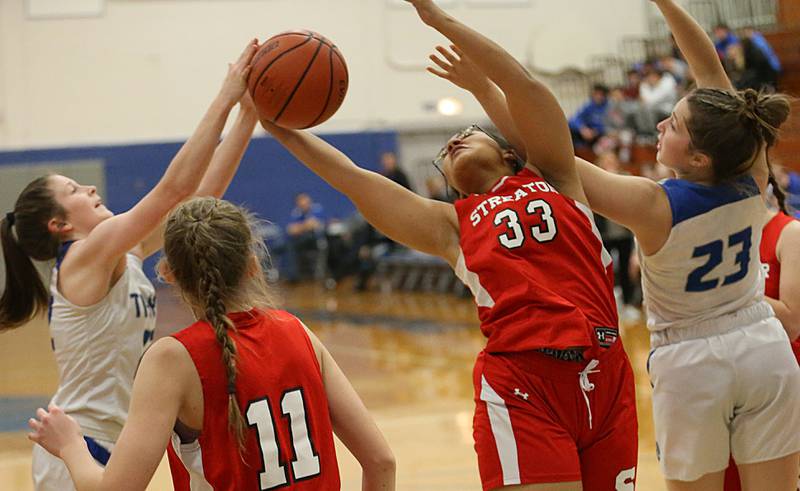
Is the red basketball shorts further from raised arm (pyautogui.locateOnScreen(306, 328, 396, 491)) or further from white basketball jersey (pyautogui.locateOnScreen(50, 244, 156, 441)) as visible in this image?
white basketball jersey (pyautogui.locateOnScreen(50, 244, 156, 441))

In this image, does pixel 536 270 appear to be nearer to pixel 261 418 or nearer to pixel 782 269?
pixel 261 418

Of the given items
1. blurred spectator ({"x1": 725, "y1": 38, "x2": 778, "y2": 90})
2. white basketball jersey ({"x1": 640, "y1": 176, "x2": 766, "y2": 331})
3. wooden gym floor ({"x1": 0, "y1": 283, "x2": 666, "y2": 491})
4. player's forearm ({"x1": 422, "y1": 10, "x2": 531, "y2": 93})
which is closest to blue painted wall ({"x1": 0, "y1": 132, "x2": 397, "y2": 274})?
wooden gym floor ({"x1": 0, "y1": 283, "x2": 666, "y2": 491})

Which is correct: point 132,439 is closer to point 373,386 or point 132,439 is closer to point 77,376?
point 77,376

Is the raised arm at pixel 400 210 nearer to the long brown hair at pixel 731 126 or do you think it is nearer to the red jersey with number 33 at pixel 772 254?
the long brown hair at pixel 731 126

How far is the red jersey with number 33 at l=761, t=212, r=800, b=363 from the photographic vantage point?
3512 mm

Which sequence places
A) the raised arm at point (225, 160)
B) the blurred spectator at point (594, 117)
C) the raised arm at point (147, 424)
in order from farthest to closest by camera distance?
1. the blurred spectator at point (594, 117)
2. the raised arm at point (225, 160)
3. the raised arm at point (147, 424)

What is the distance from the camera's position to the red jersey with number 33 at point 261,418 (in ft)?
7.47

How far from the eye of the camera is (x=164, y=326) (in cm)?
1240

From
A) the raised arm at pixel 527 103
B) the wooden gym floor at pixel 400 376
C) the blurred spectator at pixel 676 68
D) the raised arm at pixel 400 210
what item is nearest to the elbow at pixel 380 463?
the raised arm at pixel 400 210

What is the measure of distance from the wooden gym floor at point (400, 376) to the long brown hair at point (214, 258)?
339cm

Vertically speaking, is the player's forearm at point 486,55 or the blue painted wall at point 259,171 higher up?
the player's forearm at point 486,55

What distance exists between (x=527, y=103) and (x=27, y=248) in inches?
74.4

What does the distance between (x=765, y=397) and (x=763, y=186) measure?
0.66 metres

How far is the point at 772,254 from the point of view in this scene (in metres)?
3.52
